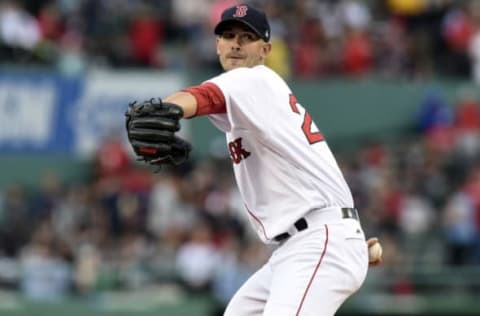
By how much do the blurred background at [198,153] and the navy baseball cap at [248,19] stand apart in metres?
7.04

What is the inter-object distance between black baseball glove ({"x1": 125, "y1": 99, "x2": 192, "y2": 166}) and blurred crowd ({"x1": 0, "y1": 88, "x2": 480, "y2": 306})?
7.55 metres

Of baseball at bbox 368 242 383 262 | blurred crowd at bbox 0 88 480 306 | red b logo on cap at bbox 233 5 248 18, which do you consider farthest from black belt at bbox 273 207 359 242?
blurred crowd at bbox 0 88 480 306

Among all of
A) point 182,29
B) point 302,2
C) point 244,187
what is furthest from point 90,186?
point 244,187

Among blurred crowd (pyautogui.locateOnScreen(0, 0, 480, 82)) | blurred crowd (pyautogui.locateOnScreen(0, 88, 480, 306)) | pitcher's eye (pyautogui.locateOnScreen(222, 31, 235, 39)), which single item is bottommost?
blurred crowd (pyautogui.locateOnScreen(0, 88, 480, 306))

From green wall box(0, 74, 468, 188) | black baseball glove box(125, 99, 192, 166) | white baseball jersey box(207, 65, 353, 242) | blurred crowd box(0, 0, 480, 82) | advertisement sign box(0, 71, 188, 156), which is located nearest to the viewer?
black baseball glove box(125, 99, 192, 166)

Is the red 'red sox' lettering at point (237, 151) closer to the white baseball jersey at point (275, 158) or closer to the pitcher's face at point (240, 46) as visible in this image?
the white baseball jersey at point (275, 158)

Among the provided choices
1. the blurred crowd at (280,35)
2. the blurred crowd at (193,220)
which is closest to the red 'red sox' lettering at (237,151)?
the blurred crowd at (193,220)

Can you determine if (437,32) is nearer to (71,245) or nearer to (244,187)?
(71,245)

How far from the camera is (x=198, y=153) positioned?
1642 centimetres

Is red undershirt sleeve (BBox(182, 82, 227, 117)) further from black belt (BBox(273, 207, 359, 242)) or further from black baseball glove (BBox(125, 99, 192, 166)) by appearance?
black belt (BBox(273, 207, 359, 242))

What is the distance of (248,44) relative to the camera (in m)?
6.52

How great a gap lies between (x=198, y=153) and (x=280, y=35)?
197cm

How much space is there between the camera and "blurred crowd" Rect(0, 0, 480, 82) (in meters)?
16.5

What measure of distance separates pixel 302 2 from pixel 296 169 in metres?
11.8
